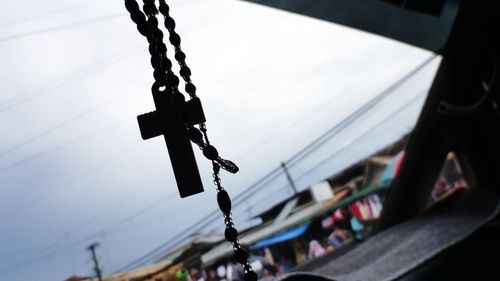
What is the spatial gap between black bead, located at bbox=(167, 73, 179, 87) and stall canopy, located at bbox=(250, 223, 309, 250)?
17394 millimetres

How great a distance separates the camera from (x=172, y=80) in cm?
105

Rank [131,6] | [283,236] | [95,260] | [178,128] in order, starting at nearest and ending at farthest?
[131,6] < [178,128] < [283,236] < [95,260]

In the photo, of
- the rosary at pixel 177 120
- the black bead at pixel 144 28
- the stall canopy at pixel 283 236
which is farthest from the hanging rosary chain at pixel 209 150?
the stall canopy at pixel 283 236

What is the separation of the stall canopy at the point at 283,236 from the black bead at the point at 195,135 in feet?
56.8

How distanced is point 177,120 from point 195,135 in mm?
91

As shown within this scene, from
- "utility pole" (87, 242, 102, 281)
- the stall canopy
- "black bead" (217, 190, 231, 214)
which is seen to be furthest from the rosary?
"utility pole" (87, 242, 102, 281)

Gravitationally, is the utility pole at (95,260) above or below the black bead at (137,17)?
below

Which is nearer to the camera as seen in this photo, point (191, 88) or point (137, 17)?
point (137, 17)

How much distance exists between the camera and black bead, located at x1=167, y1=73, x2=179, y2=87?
105cm

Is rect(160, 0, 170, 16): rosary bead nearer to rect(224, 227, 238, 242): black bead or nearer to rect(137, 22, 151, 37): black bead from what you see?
rect(137, 22, 151, 37): black bead

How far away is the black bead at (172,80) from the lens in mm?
1046

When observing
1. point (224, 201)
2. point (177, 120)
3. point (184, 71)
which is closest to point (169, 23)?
point (184, 71)

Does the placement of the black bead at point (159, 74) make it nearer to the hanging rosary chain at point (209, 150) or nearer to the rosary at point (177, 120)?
the rosary at point (177, 120)

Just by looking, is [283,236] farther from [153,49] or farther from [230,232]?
[153,49]
